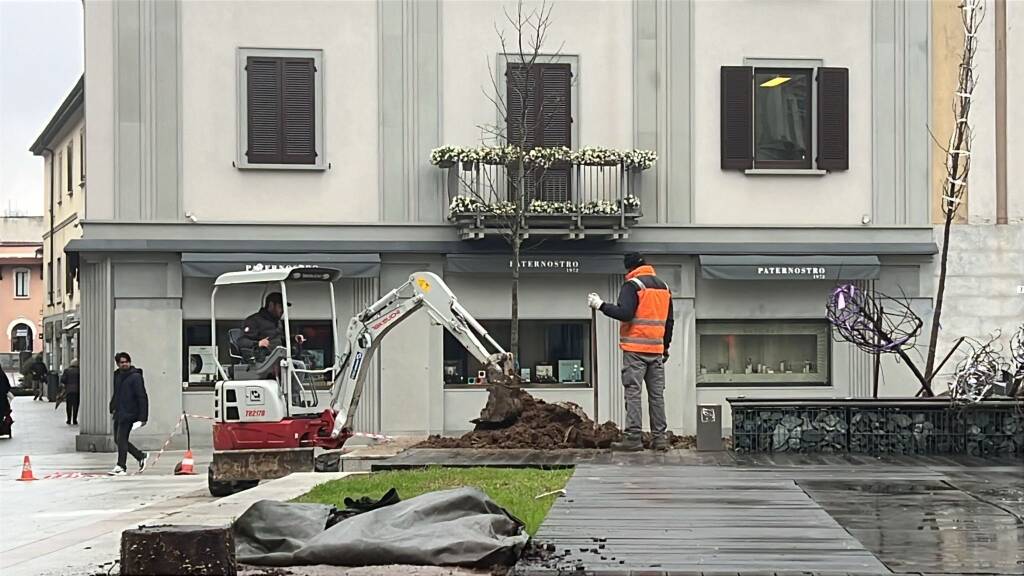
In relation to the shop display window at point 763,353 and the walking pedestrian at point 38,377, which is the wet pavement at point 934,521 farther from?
the walking pedestrian at point 38,377

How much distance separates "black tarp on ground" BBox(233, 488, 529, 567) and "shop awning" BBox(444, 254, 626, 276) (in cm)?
1623

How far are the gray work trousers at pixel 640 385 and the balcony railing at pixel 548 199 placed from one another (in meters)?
9.22

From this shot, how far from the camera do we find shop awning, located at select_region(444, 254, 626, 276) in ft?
82.7

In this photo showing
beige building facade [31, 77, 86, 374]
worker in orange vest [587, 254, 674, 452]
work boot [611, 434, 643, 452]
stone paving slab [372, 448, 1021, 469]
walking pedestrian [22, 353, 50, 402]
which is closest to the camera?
stone paving slab [372, 448, 1021, 469]

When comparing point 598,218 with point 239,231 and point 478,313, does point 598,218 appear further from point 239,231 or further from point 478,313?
point 239,231

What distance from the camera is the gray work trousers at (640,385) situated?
15195mm

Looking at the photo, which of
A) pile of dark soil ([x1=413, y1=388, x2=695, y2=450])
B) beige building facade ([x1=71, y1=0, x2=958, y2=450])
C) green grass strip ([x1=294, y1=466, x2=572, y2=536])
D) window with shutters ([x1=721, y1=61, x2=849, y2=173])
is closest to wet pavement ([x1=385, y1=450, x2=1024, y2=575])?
green grass strip ([x1=294, y1=466, x2=572, y2=536])

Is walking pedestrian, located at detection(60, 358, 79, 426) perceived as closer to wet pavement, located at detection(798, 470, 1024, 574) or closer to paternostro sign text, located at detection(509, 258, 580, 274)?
paternostro sign text, located at detection(509, 258, 580, 274)

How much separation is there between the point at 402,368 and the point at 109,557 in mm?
15731

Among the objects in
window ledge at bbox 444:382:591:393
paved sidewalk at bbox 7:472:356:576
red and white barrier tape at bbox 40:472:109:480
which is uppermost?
window ledge at bbox 444:382:591:393

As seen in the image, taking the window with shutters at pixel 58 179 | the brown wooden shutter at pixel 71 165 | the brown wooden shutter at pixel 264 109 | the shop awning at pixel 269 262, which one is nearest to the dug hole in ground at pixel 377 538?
the shop awning at pixel 269 262

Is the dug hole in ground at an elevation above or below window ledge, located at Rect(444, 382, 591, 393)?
above

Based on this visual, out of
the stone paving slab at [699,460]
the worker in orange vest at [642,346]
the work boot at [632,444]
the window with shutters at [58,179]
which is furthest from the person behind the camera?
the window with shutters at [58,179]

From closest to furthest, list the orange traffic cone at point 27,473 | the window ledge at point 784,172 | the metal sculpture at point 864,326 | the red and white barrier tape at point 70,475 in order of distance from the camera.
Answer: the metal sculpture at point 864,326 < the orange traffic cone at point 27,473 < the red and white barrier tape at point 70,475 < the window ledge at point 784,172
